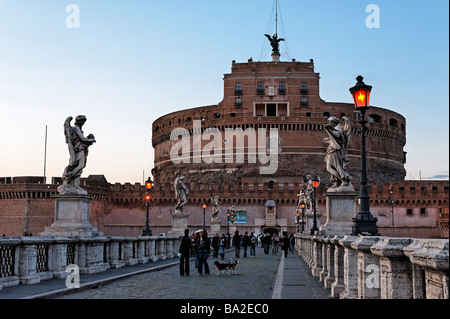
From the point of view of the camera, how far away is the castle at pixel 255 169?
60031mm

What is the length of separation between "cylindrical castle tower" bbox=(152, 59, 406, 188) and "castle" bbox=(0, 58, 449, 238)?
13cm

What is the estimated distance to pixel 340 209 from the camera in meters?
12.6

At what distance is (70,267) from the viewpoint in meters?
11.7

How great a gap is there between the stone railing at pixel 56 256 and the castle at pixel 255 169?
144 feet

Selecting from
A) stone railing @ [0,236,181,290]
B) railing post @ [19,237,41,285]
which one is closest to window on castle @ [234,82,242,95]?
stone railing @ [0,236,181,290]

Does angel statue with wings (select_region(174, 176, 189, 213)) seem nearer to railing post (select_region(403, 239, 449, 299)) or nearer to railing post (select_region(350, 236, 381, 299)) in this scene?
railing post (select_region(350, 236, 381, 299))

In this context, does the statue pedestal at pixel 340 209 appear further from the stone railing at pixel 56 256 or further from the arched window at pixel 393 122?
the arched window at pixel 393 122

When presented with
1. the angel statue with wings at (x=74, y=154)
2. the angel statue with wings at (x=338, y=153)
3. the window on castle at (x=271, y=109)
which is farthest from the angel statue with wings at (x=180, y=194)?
the window on castle at (x=271, y=109)

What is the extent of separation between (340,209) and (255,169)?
2262 inches

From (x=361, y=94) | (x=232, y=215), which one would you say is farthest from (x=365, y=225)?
(x=232, y=215)

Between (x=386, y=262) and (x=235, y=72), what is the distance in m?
70.1

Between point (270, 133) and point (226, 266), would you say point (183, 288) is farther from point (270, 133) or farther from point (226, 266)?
point (270, 133)
